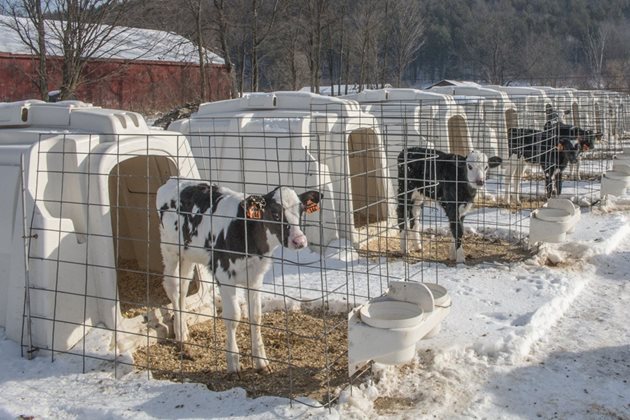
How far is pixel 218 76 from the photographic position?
31.6m

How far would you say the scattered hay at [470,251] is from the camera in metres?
8.50

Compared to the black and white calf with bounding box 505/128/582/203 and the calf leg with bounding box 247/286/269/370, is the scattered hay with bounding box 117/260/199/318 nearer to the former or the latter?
the calf leg with bounding box 247/286/269/370

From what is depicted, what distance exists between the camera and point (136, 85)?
2934cm

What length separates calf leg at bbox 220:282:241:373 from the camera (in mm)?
5215

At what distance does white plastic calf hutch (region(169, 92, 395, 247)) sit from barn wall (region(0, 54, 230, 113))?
→ 1689 centimetres

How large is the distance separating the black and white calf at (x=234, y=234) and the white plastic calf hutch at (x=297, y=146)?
2598mm

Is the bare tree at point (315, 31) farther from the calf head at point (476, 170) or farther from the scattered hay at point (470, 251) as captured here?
the calf head at point (476, 170)

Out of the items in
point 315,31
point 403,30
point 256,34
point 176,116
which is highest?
point 403,30

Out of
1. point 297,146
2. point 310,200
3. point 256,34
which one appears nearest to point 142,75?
point 256,34

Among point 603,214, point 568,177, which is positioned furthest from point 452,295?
point 568,177

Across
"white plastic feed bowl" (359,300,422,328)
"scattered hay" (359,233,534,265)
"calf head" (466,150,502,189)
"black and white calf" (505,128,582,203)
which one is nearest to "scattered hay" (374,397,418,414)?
"white plastic feed bowl" (359,300,422,328)

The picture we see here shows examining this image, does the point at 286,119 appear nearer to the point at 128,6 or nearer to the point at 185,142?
the point at 185,142

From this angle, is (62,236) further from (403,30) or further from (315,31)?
(403,30)

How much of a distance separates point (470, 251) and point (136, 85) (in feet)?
77.1
